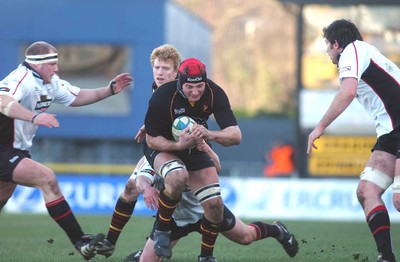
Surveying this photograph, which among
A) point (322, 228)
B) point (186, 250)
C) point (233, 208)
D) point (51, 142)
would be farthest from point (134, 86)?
point (186, 250)

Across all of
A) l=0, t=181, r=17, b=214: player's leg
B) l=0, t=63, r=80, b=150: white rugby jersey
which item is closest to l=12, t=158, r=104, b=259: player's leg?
l=0, t=63, r=80, b=150: white rugby jersey

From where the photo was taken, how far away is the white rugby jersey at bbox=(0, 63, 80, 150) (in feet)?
31.2

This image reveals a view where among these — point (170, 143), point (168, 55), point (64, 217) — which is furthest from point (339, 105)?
point (64, 217)

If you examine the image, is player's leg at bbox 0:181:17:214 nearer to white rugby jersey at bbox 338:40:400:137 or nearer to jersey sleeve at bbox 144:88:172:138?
jersey sleeve at bbox 144:88:172:138

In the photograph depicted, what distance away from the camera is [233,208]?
21.2m

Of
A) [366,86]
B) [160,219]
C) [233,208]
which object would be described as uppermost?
[366,86]

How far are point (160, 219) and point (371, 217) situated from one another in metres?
1.89

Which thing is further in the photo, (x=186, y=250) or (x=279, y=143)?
(x=279, y=143)

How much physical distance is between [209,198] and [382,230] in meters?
1.56

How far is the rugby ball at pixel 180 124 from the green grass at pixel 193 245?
1.83m

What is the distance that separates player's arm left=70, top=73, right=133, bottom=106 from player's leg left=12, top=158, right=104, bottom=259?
1358 mm

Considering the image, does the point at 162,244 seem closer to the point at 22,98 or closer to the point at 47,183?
the point at 47,183

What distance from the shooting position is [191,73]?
873 centimetres

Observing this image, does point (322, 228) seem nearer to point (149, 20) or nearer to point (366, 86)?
point (366, 86)
